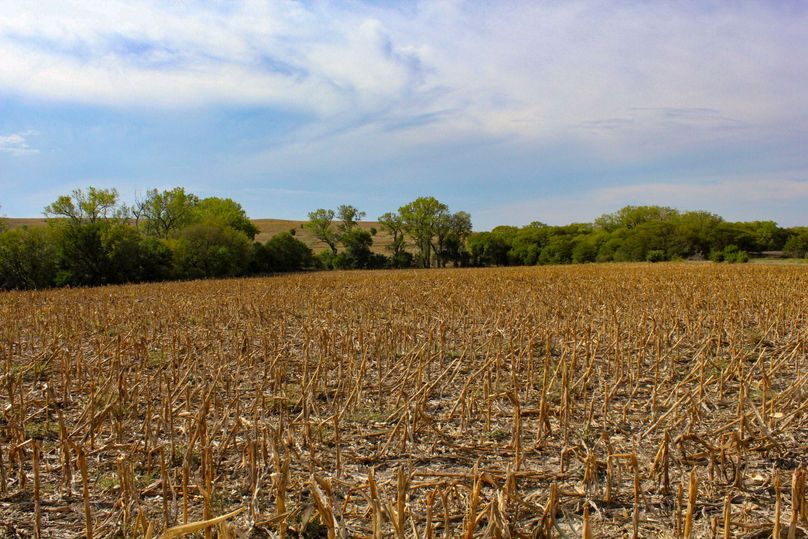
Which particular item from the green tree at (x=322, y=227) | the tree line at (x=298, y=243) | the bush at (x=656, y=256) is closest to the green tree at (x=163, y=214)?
the tree line at (x=298, y=243)

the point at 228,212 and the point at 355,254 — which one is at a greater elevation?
the point at 228,212

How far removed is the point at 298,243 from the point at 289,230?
2333 inches

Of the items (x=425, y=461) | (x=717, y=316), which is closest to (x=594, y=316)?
(x=717, y=316)

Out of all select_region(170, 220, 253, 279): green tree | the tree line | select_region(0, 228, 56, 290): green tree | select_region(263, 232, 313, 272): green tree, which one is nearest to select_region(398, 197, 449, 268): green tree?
the tree line

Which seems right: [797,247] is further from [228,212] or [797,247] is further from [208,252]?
[228,212]

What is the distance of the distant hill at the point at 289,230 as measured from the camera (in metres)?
101

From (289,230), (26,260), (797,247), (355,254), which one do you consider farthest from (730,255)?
(289,230)

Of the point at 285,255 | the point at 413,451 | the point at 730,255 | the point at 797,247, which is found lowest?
the point at 413,451

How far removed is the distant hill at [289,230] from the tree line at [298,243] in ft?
17.8

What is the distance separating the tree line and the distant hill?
17.8 ft

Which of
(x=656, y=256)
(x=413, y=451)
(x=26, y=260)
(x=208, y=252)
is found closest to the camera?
(x=413, y=451)

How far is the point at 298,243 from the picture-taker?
67.8 m

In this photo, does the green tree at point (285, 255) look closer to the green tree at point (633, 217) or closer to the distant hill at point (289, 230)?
the distant hill at point (289, 230)

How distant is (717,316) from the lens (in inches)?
486
